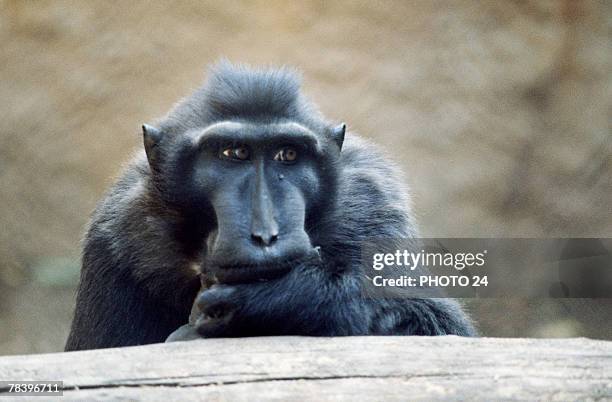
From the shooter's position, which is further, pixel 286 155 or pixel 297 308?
pixel 286 155

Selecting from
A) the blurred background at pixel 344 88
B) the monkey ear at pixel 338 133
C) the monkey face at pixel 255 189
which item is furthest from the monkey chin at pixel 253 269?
the blurred background at pixel 344 88

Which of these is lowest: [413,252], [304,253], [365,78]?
[304,253]

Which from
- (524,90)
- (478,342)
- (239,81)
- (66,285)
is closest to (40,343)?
(66,285)

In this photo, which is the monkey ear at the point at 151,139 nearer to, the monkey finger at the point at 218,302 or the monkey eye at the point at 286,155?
the monkey eye at the point at 286,155

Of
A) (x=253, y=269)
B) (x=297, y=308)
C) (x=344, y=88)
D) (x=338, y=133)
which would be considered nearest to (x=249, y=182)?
(x=253, y=269)

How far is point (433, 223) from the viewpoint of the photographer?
4.07m

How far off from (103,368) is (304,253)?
2.29 feet

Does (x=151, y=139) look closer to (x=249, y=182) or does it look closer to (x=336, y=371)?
(x=249, y=182)

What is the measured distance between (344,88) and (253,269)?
2.23 metres

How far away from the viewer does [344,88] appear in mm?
4531

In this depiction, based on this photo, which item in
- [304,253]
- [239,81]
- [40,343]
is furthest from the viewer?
[40,343]

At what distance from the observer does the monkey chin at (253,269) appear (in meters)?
2.46

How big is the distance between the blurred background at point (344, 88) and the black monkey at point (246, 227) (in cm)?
118

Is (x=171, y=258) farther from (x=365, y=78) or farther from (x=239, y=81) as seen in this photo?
(x=365, y=78)
